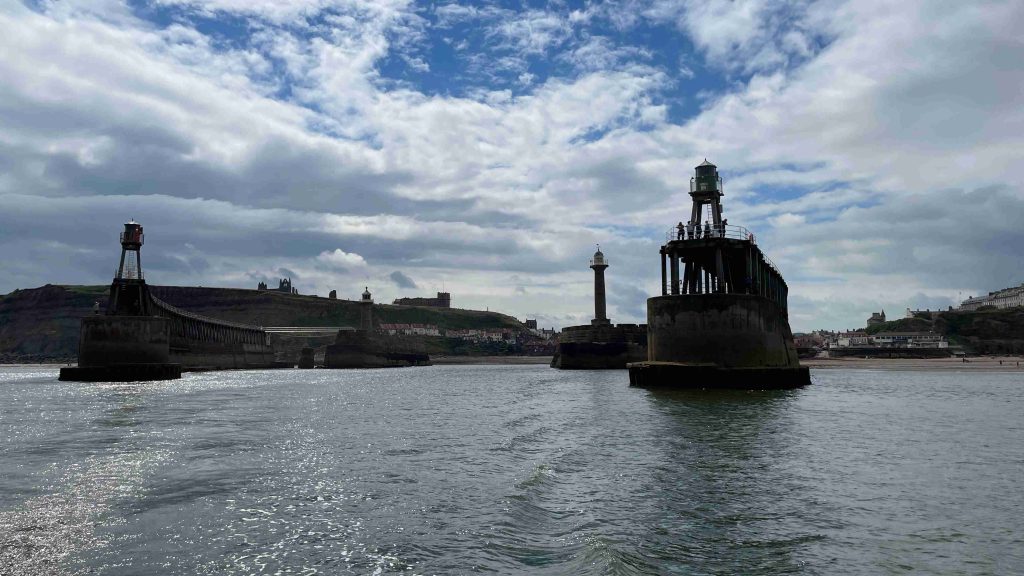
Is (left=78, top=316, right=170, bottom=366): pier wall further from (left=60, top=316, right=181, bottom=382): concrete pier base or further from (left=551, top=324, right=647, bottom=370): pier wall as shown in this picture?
(left=551, top=324, right=647, bottom=370): pier wall

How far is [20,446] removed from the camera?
24.0 metres

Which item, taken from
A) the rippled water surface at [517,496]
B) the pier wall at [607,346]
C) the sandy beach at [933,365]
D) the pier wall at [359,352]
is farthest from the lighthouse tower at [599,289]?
the rippled water surface at [517,496]

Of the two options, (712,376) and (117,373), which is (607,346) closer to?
(712,376)

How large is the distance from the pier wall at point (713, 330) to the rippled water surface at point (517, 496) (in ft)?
52.8

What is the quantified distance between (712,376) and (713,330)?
3.19 m

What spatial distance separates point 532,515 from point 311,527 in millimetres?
4247

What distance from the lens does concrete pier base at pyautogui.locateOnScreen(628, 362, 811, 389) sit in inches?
1895

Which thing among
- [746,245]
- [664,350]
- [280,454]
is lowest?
[280,454]

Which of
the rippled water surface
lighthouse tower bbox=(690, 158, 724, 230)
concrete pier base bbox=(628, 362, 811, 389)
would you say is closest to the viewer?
the rippled water surface

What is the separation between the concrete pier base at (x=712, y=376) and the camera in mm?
48125

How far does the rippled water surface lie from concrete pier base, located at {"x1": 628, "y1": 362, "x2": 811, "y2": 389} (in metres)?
15.8

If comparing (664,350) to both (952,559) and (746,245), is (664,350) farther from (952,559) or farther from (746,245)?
(952,559)

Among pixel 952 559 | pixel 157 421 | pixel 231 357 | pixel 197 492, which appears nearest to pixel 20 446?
pixel 157 421

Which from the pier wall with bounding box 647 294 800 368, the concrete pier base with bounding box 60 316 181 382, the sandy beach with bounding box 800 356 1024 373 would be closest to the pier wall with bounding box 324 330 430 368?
the concrete pier base with bounding box 60 316 181 382
